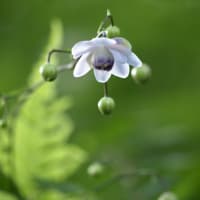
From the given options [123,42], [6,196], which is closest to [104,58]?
[123,42]

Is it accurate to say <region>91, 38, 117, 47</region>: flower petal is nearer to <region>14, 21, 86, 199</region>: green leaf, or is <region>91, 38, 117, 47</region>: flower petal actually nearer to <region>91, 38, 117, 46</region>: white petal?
<region>91, 38, 117, 46</region>: white petal

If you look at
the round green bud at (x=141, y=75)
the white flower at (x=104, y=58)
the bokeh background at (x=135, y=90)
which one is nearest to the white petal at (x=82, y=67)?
the white flower at (x=104, y=58)

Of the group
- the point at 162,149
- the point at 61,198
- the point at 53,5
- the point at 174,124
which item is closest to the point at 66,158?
the point at 61,198

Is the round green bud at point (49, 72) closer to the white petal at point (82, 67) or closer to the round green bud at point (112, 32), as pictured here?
the white petal at point (82, 67)

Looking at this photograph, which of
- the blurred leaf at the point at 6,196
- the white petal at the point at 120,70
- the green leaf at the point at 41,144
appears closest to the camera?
the white petal at the point at 120,70

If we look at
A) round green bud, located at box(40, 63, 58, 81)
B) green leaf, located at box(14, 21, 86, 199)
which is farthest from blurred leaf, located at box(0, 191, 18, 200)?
round green bud, located at box(40, 63, 58, 81)

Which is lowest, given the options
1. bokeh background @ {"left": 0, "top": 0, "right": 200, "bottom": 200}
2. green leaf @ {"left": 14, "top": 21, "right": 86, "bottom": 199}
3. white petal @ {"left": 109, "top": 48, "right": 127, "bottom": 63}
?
white petal @ {"left": 109, "top": 48, "right": 127, "bottom": 63}

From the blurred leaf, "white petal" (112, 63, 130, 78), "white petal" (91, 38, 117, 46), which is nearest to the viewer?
"white petal" (91, 38, 117, 46)
